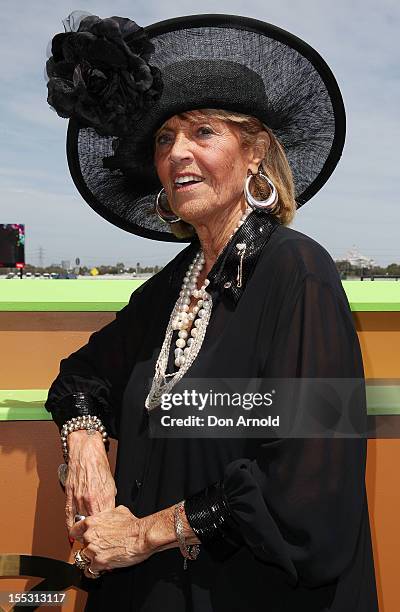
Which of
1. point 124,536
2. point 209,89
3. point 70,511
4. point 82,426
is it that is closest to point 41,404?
point 82,426

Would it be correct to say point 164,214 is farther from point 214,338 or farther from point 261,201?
point 214,338

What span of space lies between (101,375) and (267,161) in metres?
0.82

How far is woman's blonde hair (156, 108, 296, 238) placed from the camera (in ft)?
5.30

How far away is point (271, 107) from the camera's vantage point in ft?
5.65

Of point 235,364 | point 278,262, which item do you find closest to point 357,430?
point 235,364

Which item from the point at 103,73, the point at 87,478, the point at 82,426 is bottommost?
the point at 87,478

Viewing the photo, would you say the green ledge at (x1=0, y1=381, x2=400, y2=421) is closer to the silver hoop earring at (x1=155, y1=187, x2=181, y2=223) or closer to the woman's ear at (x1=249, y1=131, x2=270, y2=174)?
the silver hoop earring at (x1=155, y1=187, x2=181, y2=223)

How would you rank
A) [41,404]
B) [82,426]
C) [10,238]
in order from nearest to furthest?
[82,426] < [41,404] < [10,238]

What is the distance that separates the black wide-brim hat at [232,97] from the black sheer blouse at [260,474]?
1.19 ft

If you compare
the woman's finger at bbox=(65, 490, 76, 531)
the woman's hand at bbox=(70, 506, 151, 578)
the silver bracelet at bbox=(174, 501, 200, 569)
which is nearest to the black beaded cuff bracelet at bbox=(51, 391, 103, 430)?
the woman's finger at bbox=(65, 490, 76, 531)

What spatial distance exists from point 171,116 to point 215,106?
131mm

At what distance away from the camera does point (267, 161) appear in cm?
170

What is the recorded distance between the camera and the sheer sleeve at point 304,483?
3.96ft

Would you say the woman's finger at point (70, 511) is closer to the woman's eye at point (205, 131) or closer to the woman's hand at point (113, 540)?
the woman's hand at point (113, 540)
